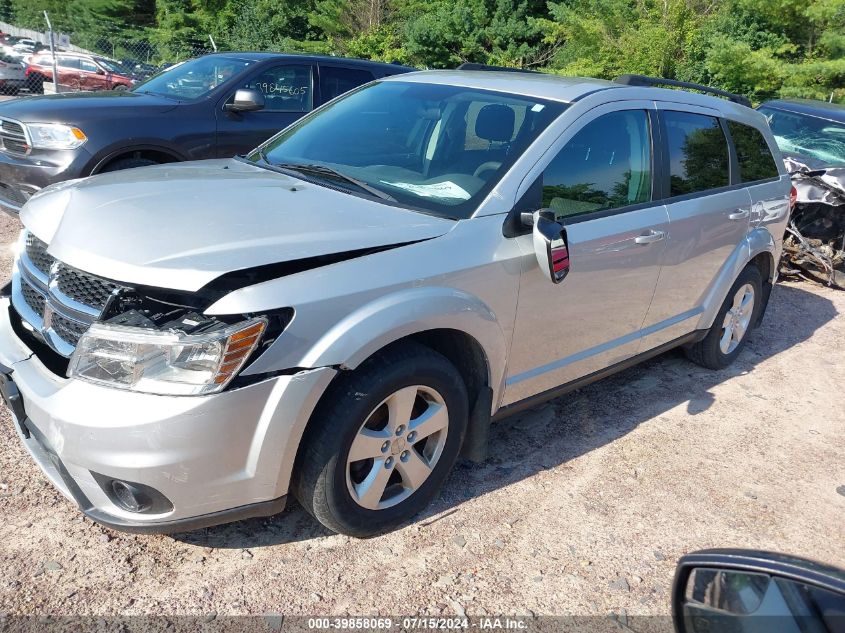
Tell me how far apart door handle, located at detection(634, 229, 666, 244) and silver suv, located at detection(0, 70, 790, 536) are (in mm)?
10

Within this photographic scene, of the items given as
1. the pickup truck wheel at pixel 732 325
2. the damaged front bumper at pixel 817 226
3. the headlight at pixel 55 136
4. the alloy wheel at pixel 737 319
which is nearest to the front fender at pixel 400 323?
the pickup truck wheel at pixel 732 325

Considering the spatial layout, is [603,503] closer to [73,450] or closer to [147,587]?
[147,587]

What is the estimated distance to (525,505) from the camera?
10.9 feet

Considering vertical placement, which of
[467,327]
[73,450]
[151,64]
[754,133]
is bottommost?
[151,64]

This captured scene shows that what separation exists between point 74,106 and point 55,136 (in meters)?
0.32

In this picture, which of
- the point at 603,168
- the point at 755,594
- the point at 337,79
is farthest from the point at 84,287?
the point at 337,79

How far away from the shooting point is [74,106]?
5941mm

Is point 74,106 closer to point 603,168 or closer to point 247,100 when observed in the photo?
point 247,100

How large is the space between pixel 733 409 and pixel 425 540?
8.16ft

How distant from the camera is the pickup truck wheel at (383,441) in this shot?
103 inches

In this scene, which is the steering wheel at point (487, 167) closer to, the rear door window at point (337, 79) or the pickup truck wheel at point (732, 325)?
the pickup truck wheel at point (732, 325)

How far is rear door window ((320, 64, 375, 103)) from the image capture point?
289 inches

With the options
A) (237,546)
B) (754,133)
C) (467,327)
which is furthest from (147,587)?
(754,133)

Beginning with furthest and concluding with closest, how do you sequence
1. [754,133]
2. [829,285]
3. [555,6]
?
[555,6], [829,285], [754,133]
